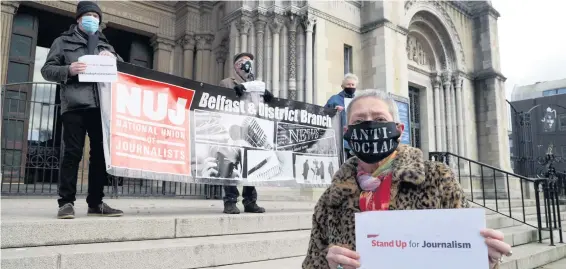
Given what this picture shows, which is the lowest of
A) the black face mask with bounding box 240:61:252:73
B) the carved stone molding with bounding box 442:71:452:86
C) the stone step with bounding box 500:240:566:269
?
the stone step with bounding box 500:240:566:269

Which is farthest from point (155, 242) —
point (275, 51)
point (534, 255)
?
point (275, 51)

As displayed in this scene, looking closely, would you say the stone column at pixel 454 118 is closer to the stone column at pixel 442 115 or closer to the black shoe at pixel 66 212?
the stone column at pixel 442 115

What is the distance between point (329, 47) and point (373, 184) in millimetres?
9832

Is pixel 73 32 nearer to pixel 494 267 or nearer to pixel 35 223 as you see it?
pixel 35 223

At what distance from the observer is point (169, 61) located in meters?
12.9

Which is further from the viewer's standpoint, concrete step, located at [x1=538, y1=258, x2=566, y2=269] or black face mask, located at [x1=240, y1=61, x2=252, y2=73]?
concrete step, located at [x1=538, y1=258, x2=566, y2=269]

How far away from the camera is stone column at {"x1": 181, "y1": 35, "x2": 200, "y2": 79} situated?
12.7 m

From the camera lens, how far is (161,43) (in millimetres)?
12883

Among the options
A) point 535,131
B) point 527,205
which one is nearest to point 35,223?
point 527,205

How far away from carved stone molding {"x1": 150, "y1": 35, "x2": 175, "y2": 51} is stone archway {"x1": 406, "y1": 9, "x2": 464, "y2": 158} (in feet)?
29.4

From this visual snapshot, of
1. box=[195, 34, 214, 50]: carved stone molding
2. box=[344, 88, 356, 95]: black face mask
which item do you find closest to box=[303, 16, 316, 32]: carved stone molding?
box=[195, 34, 214, 50]: carved stone molding

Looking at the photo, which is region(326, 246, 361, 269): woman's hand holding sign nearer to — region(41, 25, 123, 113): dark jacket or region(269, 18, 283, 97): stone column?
region(41, 25, 123, 113): dark jacket

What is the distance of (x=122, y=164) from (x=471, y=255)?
12.2 feet

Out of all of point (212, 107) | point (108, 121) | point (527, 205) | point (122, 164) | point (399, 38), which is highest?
point (399, 38)
